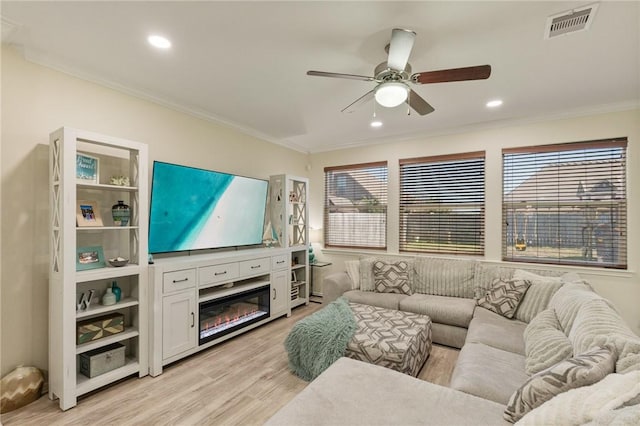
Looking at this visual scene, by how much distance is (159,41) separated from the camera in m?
2.11

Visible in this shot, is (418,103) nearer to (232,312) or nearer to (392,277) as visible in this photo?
(392,277)

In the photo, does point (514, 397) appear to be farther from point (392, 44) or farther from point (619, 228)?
point (619, 228)

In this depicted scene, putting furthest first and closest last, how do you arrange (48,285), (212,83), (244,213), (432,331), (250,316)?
(244,213), (250,316), (432,331), (212,83), (48,285)

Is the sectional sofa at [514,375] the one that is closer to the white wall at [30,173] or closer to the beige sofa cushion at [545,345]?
the beige sofa cushion at [545,345]

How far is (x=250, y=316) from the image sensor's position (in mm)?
3656

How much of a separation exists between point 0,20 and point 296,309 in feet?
13.6

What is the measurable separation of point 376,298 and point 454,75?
2.54 metres

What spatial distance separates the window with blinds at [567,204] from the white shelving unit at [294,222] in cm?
281

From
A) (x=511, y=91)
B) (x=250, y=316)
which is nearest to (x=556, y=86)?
(x=511, y=91)

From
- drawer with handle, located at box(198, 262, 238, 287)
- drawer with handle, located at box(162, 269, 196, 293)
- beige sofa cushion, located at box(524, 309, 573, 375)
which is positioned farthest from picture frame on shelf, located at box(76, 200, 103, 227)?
beige sofa cushion, located at box(524, 309, 573, 375)

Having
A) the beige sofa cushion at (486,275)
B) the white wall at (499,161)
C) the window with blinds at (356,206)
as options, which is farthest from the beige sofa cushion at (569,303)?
the window with blinds at (356,206)

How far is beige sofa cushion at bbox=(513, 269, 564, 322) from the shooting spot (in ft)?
9.17

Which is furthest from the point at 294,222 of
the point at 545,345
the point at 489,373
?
the point at 545,345

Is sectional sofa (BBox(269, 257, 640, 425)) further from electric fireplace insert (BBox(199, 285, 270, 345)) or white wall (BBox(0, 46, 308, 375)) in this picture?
white wall (BBox(0, 46, 308, 375))
